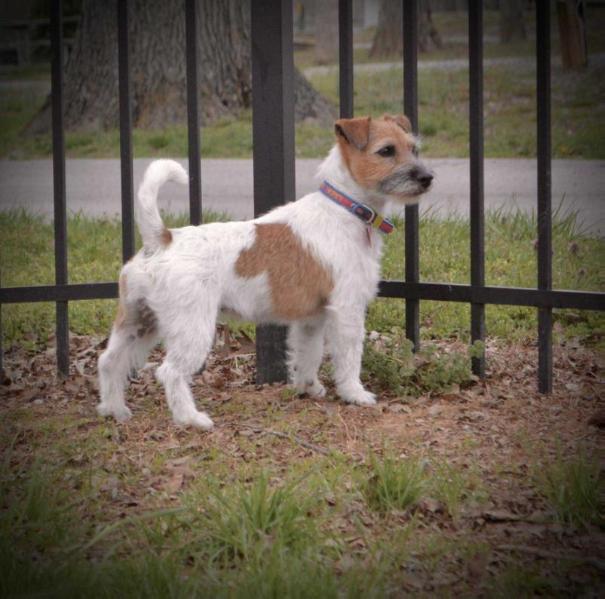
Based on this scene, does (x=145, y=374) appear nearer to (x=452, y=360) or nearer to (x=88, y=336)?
(x=88, y=336)

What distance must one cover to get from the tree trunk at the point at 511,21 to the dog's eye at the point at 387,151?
760 inches

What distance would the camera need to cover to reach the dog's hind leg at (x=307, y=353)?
17.1 ft

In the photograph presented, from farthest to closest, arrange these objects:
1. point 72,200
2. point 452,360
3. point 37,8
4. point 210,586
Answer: point 37,8 < point 72,200 < point 452,360 < point 210,586

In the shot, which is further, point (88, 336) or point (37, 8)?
point (37, 8)

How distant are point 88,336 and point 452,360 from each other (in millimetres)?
2864

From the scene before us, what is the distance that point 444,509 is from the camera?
3.67 m

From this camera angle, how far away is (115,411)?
4.94 meters

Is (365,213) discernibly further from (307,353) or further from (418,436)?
(418,436)

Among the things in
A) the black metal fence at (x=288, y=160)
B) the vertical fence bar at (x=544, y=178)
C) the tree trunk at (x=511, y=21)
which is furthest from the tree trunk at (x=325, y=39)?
the vertical fence bar at (x=544, y=178)

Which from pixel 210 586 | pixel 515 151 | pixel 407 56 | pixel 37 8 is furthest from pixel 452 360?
pixel 37 8

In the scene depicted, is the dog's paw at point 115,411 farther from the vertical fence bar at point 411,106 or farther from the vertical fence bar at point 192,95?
the vertical fence bar at point 411,106

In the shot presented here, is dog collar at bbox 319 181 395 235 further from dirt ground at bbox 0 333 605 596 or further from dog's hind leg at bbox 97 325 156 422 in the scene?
dog's hind leg at bbox 97 325 156 422

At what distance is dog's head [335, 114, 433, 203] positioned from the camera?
483cm

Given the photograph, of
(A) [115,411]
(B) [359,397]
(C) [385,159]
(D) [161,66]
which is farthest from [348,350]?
(D) [161,66]
